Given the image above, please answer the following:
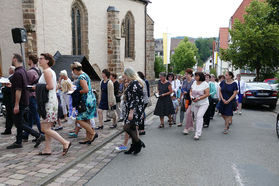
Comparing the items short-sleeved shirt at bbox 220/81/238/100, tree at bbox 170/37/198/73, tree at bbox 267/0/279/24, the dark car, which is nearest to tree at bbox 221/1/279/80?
the dark car

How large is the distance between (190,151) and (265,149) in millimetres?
1751

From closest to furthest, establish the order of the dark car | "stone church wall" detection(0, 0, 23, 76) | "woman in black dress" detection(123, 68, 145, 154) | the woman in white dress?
the woman in white dress → "woman in black dress" detection(123, 68, 145, 154) → "stone church wall" detection(0, 0, 23, 76) → the dark car

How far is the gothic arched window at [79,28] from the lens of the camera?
16.0m

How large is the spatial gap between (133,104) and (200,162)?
171 cm

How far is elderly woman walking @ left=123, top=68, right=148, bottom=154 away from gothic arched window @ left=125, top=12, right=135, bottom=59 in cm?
1685

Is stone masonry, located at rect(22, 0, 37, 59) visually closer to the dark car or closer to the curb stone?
the curb stone

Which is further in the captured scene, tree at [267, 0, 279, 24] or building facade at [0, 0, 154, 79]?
tree at [267, 0, 279, 24]

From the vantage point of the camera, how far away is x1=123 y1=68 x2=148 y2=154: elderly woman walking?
5621 millimetres

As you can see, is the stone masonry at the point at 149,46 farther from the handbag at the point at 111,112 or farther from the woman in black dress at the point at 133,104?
the woman in black dress at the point at 133,104

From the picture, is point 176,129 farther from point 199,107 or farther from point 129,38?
point 129,38

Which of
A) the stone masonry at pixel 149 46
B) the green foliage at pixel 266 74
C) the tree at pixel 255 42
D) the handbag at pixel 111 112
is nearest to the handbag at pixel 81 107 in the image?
the handbag at pixel 111 112

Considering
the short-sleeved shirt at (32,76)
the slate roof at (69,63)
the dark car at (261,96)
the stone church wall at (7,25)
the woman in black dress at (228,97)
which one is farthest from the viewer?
the dark car at (261,96)

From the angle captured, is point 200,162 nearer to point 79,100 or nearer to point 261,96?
point 79,100

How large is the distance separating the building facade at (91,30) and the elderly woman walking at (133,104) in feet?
25.4
